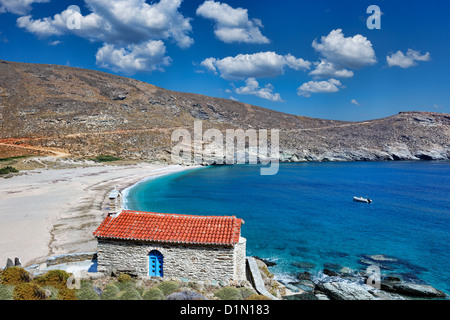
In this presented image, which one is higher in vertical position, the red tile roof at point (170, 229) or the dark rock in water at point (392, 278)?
the red tile roof at point (170, 229)

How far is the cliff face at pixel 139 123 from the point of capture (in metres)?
70.8

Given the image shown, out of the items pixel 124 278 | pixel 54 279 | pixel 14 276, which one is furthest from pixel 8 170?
pixel 124 278

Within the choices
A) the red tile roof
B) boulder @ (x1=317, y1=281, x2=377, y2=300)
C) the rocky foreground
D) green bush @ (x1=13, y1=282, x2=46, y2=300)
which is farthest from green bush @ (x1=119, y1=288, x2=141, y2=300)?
boulder @ (x1=317, y1=281, x2=377, y2=300)

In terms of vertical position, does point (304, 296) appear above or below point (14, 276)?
below

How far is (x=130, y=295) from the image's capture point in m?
10.0

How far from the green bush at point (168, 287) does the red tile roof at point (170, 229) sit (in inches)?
63.7

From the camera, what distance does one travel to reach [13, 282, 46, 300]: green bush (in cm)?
880

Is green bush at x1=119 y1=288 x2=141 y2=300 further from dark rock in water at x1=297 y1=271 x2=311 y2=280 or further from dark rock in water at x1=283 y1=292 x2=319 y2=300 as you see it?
dark rock in water at x1=297 y1=271 x2=311 y2=280

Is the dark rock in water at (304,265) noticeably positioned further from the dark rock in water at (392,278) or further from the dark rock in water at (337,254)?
the dark rock in water at (392,278)

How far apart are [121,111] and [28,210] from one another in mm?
71311

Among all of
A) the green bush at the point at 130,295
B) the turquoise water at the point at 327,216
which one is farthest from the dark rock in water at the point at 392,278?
the green bush at the point at 130,295

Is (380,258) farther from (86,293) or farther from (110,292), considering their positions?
(86,293)

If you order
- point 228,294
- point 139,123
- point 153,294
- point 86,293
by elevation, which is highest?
point 139,123

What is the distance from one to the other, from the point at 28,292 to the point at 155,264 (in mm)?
4518
